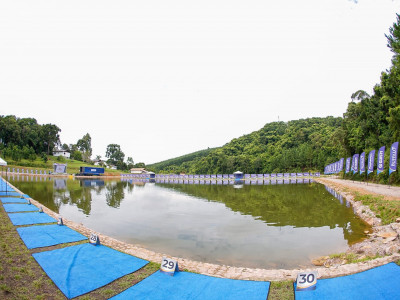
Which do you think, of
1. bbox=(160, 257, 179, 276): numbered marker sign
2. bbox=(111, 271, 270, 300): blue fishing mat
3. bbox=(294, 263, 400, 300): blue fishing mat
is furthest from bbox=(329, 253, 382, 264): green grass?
bbox=(160, 257, 179, 276): numbered marker sign

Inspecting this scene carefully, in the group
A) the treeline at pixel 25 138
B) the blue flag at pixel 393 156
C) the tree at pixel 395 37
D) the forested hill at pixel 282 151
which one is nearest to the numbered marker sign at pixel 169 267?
the tree at pixel 395 37

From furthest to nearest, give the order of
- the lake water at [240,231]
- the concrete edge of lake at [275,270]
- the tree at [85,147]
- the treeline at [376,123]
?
the tree at [85,147] → the treeline at [376,123] → the lake water at [240,231] → the concrete edge of lake at [275,270]

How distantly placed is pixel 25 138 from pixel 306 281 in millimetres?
100415

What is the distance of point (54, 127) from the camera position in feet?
305

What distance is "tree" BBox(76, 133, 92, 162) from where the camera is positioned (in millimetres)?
108188

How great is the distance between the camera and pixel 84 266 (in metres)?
5.79

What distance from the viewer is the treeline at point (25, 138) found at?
7313 cm

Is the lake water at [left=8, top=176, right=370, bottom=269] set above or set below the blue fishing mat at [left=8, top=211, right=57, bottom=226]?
below

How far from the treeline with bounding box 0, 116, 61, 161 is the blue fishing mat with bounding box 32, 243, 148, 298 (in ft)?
262

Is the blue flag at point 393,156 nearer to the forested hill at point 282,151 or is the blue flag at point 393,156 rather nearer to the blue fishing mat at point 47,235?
the blue fishing mat at point 47,235

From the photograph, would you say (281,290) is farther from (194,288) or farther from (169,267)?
(169,267)

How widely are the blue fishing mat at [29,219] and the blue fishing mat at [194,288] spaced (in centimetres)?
789

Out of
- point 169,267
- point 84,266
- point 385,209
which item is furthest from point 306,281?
point 385,209

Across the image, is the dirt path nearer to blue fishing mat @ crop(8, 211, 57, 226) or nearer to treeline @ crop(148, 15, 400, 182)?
treeline @ crop(148, 15, 400, 182)
